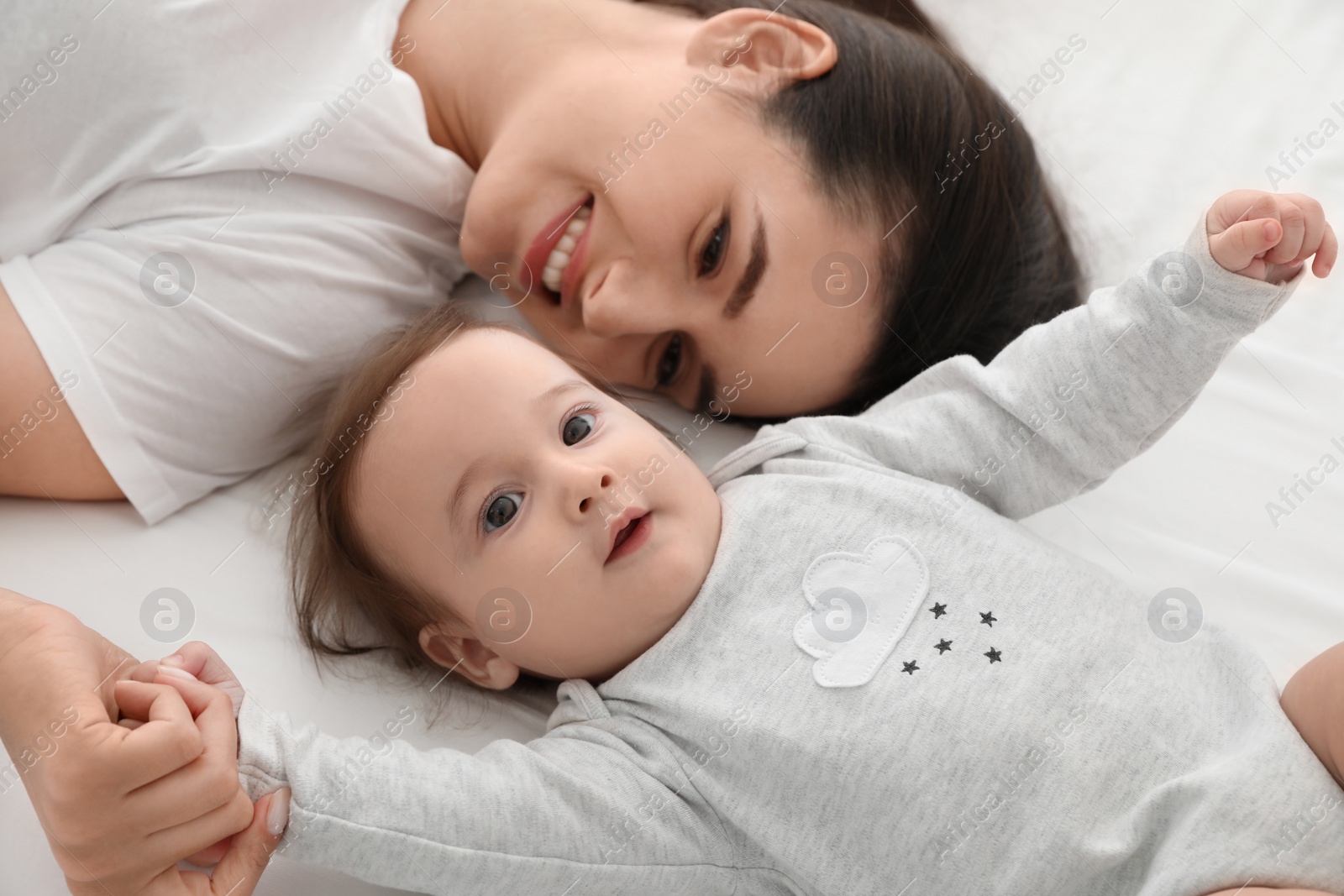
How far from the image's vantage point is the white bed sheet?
46.0 inches

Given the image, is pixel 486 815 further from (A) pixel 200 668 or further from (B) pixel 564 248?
(B) pixel 564 248

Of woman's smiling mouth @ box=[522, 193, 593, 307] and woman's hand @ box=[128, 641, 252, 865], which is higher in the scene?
woman's smiling mouth @ box=[522, 193, 593, 307]

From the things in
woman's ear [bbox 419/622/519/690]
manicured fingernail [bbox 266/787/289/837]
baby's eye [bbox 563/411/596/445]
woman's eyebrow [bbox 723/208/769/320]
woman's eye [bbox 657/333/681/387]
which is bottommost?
Result: woman's ear [bbox 419/622/519/690]

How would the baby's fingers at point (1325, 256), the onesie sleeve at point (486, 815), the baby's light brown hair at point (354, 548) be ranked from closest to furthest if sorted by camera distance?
the onesie sleeve at point (486, 815)
the baby's fingers at point (1325, 256)
the baby's light brown hair at point (354, 548)

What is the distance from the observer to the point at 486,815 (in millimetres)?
966

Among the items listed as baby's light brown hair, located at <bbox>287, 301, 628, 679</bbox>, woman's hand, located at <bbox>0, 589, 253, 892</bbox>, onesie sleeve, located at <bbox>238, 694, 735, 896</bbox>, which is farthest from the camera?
baby's light brown hair, located at <bbox>287, 301, 628, 679</bbox>

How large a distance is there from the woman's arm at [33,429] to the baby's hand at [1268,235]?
1.25 m

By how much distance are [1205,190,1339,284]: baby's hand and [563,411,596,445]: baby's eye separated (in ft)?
2.14

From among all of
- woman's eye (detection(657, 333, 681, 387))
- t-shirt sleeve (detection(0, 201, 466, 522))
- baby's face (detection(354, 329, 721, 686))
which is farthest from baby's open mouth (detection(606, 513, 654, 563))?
t-shirt sleeve (detection(0, 201, 466, 522))

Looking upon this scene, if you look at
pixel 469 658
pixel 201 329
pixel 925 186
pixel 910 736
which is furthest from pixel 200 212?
pixel 910 736

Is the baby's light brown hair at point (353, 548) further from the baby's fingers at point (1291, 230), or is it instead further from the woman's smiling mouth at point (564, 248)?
the baby's fingers at point (1291, 230)

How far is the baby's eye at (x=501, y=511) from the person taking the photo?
1093 millimetres

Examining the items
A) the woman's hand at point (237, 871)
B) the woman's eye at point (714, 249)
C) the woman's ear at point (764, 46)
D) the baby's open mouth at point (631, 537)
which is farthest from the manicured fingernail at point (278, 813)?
the woman's ear at point (764, 46)

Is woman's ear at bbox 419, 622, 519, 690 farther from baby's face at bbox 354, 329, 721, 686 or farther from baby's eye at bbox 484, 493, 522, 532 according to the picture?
baby's eye at bbox 484, 493, 522, 532
